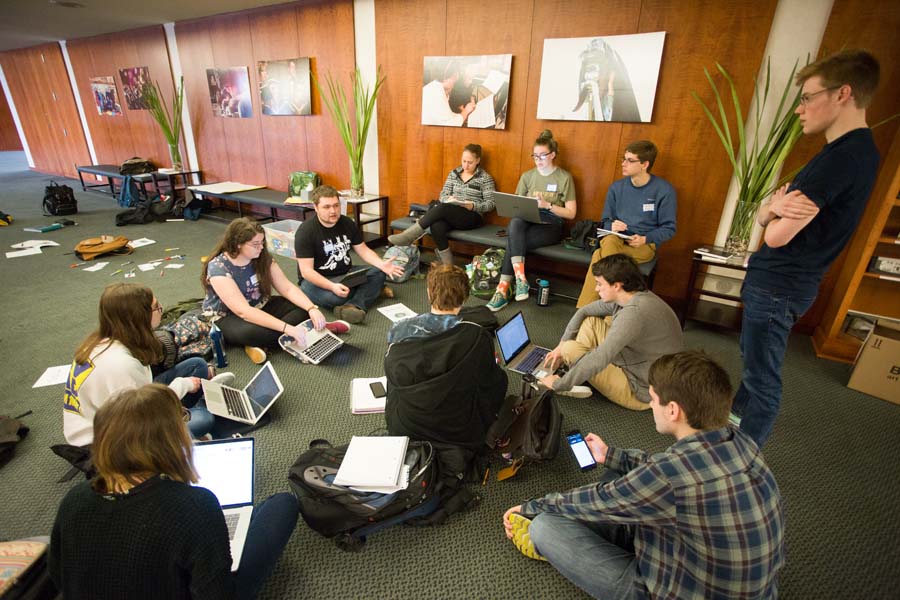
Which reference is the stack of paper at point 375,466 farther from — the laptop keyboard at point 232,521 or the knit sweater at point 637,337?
the knit sweater at point 637,337

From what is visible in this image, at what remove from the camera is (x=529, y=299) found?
3.70 metres

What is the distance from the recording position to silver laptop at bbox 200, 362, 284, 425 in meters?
2.00

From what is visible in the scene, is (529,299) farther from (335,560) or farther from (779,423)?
(335,560)

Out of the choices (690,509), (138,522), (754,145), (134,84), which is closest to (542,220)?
(754,145)

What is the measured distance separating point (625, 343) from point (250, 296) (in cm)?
218

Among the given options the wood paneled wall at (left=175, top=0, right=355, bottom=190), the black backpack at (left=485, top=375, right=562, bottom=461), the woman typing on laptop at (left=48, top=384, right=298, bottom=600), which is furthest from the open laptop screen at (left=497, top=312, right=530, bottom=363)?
the wood paneled wall at (left=175, top=0, right=355, bottom=190)

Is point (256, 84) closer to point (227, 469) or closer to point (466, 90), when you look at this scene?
point (466, 90)

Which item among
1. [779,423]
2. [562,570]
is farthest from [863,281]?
[562,570]

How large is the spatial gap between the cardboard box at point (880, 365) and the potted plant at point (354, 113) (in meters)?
4.34

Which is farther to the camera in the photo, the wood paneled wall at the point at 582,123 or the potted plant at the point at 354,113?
the potted plant at the point at 354,113

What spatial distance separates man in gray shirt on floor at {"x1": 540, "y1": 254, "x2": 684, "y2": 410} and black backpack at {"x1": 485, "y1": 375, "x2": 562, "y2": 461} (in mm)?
195

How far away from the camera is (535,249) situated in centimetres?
354

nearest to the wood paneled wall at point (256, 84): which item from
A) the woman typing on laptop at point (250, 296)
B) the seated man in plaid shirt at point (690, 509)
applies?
the woman typing on laptop at point (250, 296)

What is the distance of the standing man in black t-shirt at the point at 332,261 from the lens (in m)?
3.05
